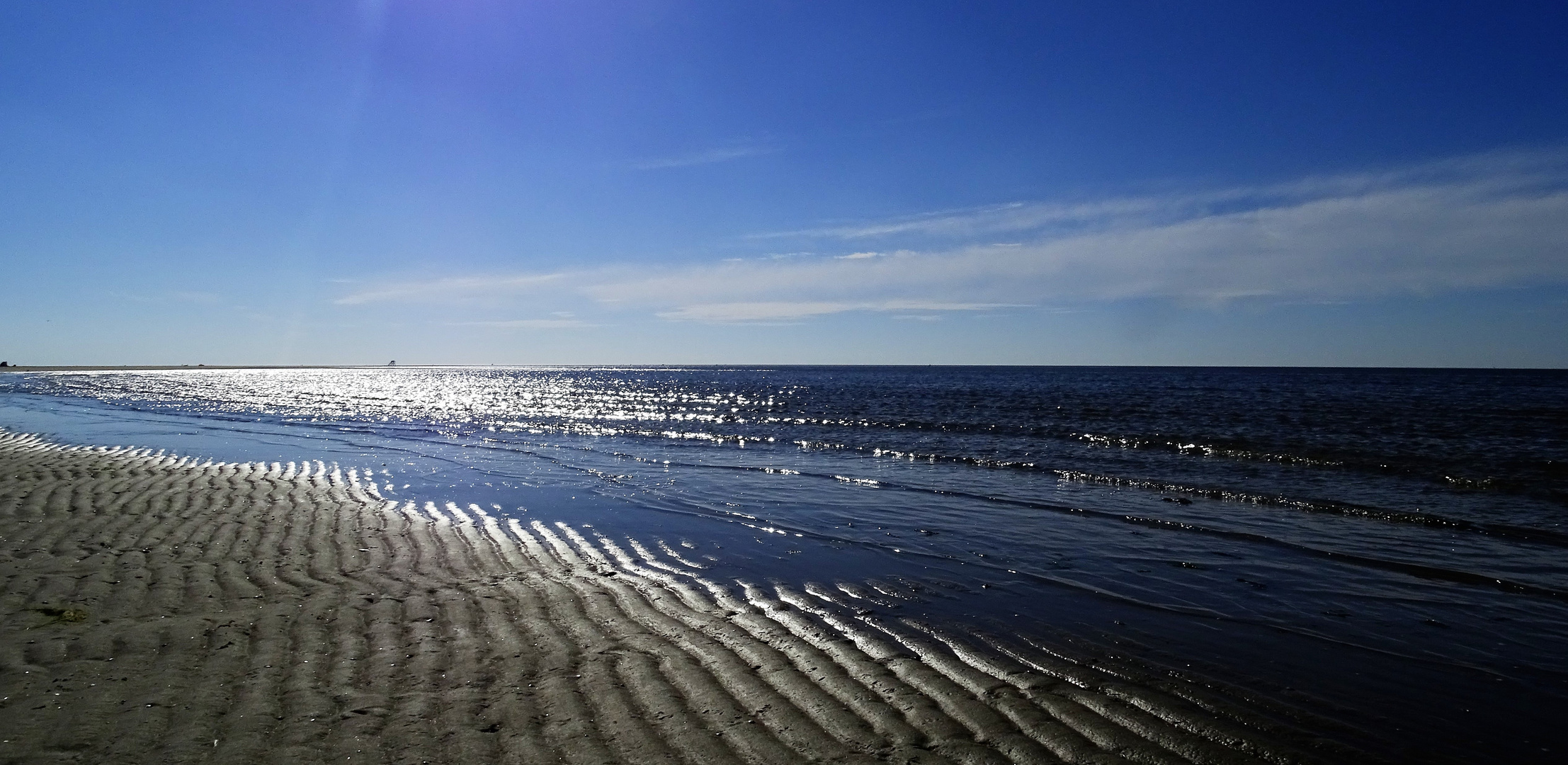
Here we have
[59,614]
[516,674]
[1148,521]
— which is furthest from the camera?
[1148,521]

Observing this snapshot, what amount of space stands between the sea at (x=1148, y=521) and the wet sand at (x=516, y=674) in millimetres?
925

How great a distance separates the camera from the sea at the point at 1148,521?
21.5 ft

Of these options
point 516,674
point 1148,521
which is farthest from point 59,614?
point 1148,521

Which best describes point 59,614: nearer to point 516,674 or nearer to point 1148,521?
point 516,674

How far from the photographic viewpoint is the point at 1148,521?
1324 centimetres

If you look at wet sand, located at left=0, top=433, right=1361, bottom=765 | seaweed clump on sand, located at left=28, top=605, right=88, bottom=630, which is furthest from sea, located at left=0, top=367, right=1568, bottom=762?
seaweed clump on sand, located at left=28, top=605, right=88, bottom=630

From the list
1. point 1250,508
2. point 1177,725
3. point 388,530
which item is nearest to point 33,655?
point 388,530

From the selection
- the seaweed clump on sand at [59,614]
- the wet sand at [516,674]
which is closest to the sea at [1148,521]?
the wet sand at [516,674]

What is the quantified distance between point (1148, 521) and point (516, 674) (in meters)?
11.2

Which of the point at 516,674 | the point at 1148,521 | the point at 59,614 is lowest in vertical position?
the point at 1148,521

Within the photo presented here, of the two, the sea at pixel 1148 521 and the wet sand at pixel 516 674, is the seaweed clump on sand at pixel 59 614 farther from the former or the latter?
the sea at pixel 1148 521

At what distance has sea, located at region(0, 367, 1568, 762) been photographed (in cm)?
657

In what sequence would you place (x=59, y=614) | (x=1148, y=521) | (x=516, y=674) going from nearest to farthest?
(x=516, y=674)
(x=59, y=614)
(x=1148, y=521)

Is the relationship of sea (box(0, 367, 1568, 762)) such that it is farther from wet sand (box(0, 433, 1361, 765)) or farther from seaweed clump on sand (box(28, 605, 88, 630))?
seaweed clump on sand (box(28, 605, 88, 630))
